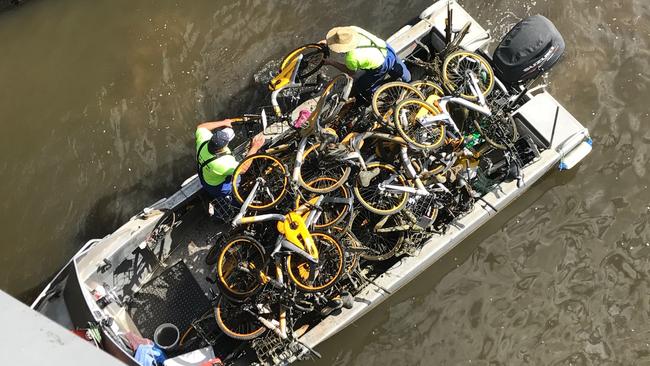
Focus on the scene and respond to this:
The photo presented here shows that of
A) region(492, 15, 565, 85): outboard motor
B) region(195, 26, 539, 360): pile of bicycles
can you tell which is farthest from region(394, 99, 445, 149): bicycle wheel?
region(492, 15, 565, 85): outboard motor

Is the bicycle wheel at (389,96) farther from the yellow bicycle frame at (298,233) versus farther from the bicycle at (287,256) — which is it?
the yellow bicycle frame at (298,233)

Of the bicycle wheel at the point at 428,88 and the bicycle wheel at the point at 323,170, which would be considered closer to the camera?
the bicycle wheel at the point at 323,170

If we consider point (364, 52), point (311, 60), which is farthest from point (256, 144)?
point (364, 52)

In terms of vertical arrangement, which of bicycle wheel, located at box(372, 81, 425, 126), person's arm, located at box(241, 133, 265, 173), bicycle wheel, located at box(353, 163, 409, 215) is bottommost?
bicycle wheel, located at box(353, 163, 409, 215)

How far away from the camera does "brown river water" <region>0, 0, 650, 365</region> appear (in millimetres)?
10094

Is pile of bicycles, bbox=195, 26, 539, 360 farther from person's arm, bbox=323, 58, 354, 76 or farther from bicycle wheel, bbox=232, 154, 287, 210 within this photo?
person's arm, bbox=323, 58, 354, 76

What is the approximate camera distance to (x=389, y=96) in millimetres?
9625

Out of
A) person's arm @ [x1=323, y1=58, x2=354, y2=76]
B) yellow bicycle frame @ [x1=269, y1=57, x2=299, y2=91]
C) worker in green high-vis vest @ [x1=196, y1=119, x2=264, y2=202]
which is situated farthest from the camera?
yellow bicycle frame @ [x1=269, y1=57, x2=299, y2=91]

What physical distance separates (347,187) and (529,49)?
10.9 feet

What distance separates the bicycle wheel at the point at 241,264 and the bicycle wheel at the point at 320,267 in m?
0.46

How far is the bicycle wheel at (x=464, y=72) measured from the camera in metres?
9.76

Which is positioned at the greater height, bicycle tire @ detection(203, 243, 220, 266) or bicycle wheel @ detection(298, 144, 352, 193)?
bicycle wheel @ detection(298, 144, 352, 193)

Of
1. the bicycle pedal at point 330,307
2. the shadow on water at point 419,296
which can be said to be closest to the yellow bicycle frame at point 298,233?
the bicycle pedal at point 330,307

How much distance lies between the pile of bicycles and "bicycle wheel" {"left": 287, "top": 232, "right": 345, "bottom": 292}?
2 centimetres
